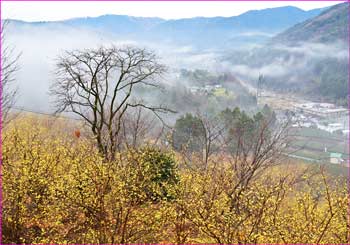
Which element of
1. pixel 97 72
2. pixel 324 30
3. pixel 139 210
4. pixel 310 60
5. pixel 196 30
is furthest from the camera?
pixel 196 30

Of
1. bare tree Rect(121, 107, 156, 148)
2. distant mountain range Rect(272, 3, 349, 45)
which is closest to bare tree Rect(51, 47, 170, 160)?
bare tree Rect(121, 107, 156, 148)

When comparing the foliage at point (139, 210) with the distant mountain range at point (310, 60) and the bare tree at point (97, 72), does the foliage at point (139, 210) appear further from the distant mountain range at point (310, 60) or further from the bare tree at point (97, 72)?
the distant mountain range at point (310, 60)

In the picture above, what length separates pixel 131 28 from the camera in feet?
585

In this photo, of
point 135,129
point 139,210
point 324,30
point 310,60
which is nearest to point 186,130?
point 135,129

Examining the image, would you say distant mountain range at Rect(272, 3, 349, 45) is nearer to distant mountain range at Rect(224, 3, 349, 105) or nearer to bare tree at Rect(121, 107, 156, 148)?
distant mountain range at Rect(224, 3, 349, 105)

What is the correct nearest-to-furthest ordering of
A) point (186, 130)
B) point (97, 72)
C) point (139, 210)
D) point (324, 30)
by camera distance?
point (139, 210) < point (97, 72) < point (186, 130) < point (324, 30)

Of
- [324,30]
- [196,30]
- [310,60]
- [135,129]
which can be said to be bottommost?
[135,129]

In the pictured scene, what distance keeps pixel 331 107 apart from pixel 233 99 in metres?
21.6

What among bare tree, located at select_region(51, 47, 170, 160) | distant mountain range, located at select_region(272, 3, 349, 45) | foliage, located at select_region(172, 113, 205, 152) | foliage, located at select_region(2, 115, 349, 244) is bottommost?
foliage, located at select_region(172, 113, 205, 152)

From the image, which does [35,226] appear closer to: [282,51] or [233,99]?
[233,99]

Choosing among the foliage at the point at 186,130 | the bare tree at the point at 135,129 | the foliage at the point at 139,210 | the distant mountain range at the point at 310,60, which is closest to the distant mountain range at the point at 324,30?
the distant mountain range at the point at 310,60

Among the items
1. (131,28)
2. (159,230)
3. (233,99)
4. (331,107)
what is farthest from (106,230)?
(131,28)

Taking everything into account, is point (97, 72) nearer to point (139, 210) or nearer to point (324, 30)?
point (139, 210)

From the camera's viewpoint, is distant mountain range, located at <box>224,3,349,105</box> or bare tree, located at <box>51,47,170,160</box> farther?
distant mountain range, located at <box>224,3,349,105</box>
